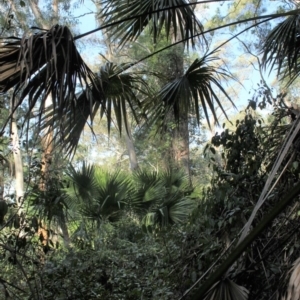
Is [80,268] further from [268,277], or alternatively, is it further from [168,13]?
[168,13]

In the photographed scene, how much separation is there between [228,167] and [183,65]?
5.16 m

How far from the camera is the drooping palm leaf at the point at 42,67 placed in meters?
2.03

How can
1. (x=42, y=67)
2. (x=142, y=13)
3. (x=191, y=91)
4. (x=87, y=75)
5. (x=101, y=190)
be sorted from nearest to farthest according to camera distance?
(x=42, y=67), (x=87, y=75), (x=142, y=13), (x=191, y=91), (x=101, y=190)

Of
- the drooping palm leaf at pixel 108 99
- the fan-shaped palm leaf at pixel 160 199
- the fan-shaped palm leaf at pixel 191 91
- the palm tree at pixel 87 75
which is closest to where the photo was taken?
the palm tree at pixel 87 75

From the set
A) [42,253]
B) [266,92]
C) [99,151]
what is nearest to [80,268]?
[42,253]

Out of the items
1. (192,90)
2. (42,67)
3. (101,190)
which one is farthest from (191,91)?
(101,190)

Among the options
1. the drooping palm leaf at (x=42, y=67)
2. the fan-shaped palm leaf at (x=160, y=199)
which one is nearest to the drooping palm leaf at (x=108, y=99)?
the drooping palm leaf at (x=42, y=67)

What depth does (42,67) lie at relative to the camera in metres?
2.19

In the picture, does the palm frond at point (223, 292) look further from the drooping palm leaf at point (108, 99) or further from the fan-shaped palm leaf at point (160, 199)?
the fan-shaped palm leaf at point (160, 199)

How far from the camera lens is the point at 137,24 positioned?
3211 millimetres

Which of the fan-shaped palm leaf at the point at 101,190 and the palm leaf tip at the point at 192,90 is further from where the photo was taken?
the fan-shaped palm leaf at the point at 101,190

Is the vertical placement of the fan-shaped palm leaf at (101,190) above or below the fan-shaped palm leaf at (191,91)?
below

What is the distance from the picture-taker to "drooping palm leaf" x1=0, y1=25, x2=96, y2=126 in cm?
203

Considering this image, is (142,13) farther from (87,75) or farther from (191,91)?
(87,75)
